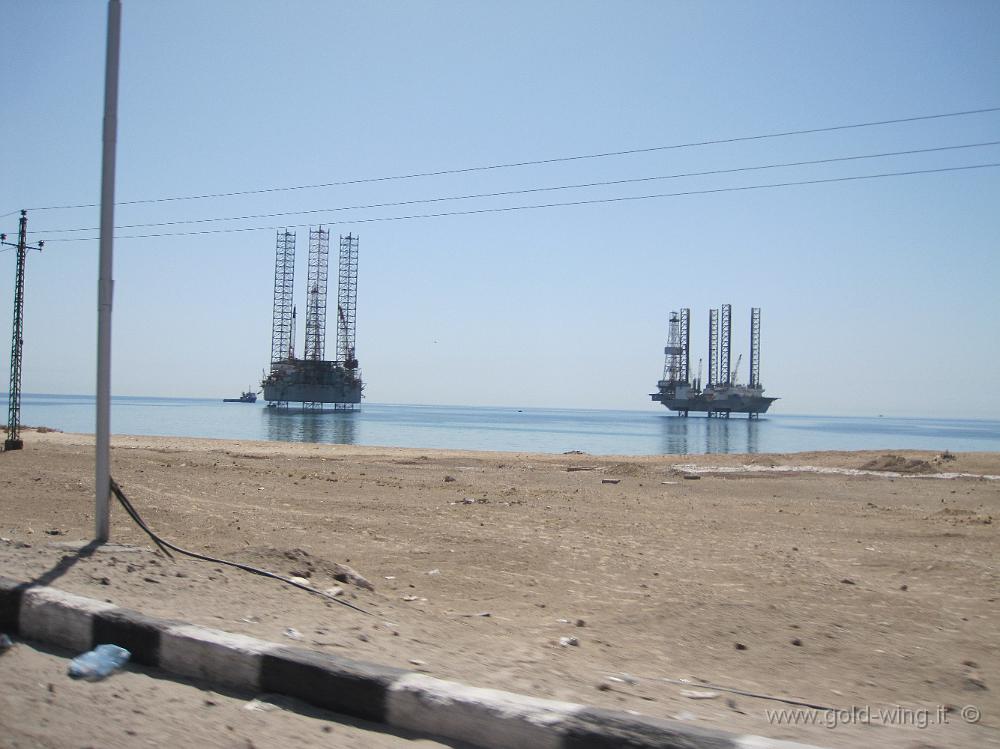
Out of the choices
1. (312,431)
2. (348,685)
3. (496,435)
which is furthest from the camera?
(496,435)

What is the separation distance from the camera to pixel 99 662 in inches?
167

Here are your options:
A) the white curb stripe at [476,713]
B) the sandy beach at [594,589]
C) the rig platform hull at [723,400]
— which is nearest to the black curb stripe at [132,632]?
the sandy beach at [594,589]

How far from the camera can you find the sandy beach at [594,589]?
415 cm

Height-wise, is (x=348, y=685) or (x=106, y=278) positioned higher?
(x=106, y=278)

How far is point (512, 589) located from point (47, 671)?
381 centimetres

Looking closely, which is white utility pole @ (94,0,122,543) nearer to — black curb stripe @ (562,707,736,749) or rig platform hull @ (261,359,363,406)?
black curb stripe @ (562,707,736,749)

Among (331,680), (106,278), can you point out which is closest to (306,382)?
(106,278)

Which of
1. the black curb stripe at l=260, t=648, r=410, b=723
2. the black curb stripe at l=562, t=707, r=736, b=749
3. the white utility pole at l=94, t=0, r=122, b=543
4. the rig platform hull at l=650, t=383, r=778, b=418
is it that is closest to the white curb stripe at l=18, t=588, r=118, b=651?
the black curb stripe at l=260, t=648, r=410, b=723

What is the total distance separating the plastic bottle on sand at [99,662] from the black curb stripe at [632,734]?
265 cm

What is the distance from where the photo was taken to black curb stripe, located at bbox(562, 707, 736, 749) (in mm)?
3059

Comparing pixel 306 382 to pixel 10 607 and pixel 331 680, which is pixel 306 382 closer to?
pixel 10 607

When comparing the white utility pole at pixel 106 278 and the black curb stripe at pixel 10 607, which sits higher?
the white utility pole at pixel 106 278

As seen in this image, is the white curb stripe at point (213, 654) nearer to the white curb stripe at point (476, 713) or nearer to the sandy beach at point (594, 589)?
the sandy beach at point (594, 589)

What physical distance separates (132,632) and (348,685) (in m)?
1.53
